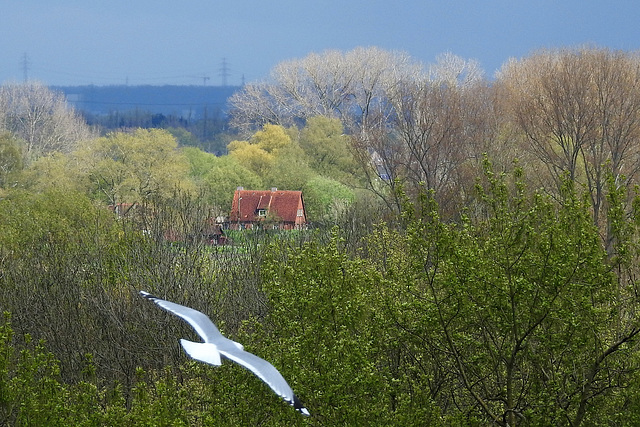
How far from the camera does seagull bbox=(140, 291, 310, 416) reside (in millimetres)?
7805

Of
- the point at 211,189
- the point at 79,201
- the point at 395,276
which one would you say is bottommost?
the point at 211,189

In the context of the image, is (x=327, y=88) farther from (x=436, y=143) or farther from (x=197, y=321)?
(x=197, y=321)

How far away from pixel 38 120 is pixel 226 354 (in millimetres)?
97878

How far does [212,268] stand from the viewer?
2472 cm

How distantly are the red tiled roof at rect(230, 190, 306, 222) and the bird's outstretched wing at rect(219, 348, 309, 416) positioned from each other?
52.8 meters

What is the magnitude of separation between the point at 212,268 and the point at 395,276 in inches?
478

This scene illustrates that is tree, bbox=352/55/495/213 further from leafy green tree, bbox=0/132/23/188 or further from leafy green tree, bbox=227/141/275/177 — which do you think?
leafy green tree, bbox=227/141/275/177

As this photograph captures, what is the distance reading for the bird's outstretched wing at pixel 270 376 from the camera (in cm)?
775

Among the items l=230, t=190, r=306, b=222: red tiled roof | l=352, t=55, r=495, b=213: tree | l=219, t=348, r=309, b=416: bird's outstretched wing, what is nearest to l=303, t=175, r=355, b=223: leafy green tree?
l=230, t=190, r=306, b=222: red tiled roof

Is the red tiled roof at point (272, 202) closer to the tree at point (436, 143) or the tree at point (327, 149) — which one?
the tree at point (436, 143)

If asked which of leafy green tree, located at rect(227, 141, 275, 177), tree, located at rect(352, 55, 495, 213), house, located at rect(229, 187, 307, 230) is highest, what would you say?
tree, located at rect(352, 55, 495, 213)

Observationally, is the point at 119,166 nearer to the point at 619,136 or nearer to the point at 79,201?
the point at 79,201

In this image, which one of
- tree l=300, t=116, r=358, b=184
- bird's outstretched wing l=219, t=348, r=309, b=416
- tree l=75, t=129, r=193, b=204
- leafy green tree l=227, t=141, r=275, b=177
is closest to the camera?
bird's outstretched wing l=219, t=348, r=309, b=416

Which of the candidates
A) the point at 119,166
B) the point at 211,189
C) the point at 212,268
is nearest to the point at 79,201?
the point at 212,268
